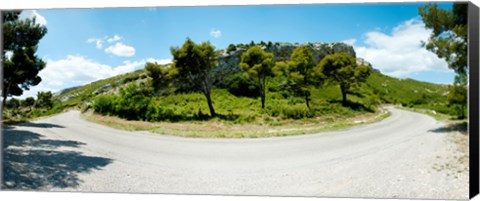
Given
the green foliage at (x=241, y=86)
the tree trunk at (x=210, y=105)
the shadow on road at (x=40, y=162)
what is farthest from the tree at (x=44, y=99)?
the green foliage at (x=241, y=86)

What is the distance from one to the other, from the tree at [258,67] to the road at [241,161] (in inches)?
53.1

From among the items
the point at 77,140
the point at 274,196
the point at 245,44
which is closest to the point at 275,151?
the point at 274,196

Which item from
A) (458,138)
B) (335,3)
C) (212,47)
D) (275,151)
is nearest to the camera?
(458,138)

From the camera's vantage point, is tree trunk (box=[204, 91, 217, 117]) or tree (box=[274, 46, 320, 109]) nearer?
tree (box=[274, 46, 320, 109])

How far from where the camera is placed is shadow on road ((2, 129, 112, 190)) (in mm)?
5996

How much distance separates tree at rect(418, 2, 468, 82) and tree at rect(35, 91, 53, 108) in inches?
286

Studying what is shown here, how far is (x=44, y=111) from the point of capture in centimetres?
702

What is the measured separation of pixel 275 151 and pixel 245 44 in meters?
2.37

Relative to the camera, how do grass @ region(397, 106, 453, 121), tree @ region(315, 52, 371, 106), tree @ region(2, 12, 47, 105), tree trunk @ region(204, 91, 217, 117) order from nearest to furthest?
1. grass @ region(397, 106, 453, 121)
2. tree @ region(315, 52, 371, 106)
3. tree @ region(2, 12, 47, 105)
4. tree trunk @ region(204, 91, 217, 117)

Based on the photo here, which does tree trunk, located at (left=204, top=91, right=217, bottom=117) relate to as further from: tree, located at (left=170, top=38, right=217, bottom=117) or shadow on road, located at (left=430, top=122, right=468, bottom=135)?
shadow on road, located at (left=430, top=122, right=468, bottom=135)

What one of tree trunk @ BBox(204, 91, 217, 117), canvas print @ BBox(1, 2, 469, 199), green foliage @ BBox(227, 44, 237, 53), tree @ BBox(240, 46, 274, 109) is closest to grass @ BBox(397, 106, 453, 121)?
canvas print @ BBox(1, 2, 469, 199)

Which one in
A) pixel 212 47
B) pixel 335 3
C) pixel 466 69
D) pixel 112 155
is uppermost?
pixel 335 3

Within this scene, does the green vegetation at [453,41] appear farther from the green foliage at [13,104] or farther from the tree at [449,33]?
the green foliage at [13,104]

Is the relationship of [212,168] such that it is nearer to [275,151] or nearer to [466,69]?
[275,151]
